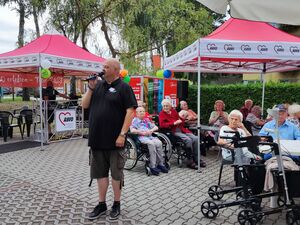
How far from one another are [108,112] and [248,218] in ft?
6.07

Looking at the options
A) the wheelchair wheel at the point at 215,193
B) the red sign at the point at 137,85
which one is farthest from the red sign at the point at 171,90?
the wheelchair wheel at the point at 215,193

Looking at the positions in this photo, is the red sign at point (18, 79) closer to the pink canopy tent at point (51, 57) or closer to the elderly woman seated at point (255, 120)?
the pink canopy tent at point (51, 57)

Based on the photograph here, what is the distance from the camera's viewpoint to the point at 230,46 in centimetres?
540

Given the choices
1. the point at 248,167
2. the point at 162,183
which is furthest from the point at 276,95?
the point at 248,167

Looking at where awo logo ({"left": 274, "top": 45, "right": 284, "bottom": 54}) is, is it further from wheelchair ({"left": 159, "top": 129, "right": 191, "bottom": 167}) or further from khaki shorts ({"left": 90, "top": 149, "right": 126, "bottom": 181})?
Answer: khaki shorts ({"left": 90, "top": 149, "right": 126, "bottom": 181})

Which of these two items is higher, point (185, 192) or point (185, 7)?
point (185, 7)

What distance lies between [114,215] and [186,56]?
3.41m

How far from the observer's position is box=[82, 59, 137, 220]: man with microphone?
3479 mm

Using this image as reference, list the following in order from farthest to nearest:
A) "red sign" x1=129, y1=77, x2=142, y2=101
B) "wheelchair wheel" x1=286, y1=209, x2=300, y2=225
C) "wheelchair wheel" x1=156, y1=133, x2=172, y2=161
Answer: "red sign" x1=129, y1=77, x2=142, y2=101 < "wheelchair wheel" x1=156, y1=133, x2=172, y2=161 < "wheelchair wheel" x1=286, y1=209, x2=300, y2=225

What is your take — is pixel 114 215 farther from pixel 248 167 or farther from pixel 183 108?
pixel 183 108

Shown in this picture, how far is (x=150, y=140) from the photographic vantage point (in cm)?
570

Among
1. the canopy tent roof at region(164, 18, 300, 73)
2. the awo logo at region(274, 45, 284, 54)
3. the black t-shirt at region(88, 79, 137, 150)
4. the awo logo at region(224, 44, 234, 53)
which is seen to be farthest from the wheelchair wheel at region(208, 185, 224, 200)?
the awo logo at region(274, 45, 284, 54)

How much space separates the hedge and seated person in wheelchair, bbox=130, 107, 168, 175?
539 centimetres

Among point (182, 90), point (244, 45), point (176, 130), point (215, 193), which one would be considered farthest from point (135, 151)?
point (182, 90)
